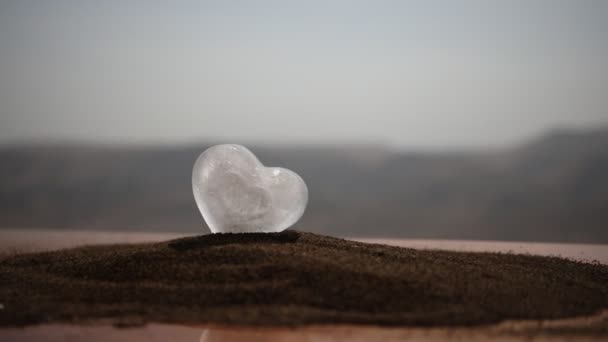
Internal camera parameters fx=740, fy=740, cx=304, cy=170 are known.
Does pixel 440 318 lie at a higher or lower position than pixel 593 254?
lower

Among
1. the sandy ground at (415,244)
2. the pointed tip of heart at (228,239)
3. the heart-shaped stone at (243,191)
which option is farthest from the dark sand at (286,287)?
the sandy ground at (415,244)

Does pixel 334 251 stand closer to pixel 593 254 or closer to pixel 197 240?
pixel 197 240

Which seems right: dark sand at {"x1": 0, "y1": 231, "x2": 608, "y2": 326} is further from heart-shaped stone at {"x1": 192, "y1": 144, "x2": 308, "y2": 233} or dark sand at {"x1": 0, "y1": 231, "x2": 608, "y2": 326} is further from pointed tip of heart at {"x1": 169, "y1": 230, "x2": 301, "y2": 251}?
heart-shaped stone at {"x1": 192, "y1": 144, "x2": 308, "y2": 233}

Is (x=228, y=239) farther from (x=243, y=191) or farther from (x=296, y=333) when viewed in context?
(x=296, y=333)

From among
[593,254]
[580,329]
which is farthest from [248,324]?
[593,254]

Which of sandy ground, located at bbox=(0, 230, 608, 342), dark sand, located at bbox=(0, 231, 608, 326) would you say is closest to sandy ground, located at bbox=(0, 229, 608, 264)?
dark sand, located at bbox=(0, 231, 608, 326)

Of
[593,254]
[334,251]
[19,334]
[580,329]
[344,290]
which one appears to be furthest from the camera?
[593,254]
